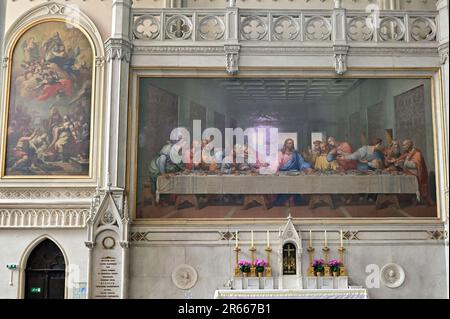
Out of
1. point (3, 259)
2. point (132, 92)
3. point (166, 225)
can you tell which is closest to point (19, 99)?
point (132, 92)

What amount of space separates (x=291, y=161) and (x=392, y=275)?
2846mm

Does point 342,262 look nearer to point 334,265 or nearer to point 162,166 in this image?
point 334,265

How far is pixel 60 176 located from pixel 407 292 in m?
→ 7.00

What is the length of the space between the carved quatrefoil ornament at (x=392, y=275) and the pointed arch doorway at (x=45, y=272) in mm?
5996

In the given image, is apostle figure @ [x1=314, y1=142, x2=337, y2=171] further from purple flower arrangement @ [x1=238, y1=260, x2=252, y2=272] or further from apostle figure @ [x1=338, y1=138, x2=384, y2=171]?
purple flower arrangement @ [x1=238, y1=260, x2=252, y2=272]

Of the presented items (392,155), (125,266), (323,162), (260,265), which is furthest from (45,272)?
(392,155)

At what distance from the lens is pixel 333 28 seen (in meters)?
12.0

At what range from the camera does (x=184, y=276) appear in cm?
1106

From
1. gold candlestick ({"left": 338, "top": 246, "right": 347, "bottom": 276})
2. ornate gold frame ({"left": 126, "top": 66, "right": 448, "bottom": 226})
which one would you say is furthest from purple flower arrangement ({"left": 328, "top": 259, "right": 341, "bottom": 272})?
ornate gold frame ({"left": 126, "top": 66, "right": 448, "bottom": 226})

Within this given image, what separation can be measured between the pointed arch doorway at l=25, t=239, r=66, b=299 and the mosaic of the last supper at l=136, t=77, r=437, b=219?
187 centimetres

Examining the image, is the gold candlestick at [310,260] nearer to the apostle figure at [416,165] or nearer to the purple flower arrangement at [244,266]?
the purple flower arrangement at [244,266]

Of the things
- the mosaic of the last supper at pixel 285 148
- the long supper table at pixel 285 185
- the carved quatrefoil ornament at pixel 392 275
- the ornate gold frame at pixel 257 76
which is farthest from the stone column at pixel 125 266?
the carved quatrefoil ornament at pixel 392 275

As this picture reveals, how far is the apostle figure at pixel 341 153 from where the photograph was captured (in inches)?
460

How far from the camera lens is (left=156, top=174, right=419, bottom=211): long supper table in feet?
37.7
